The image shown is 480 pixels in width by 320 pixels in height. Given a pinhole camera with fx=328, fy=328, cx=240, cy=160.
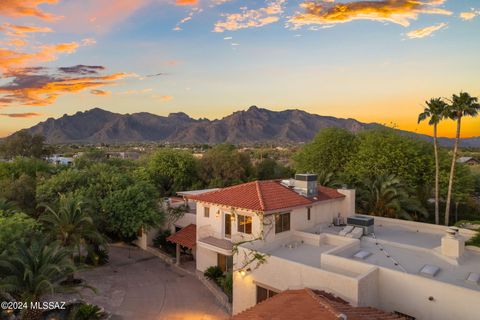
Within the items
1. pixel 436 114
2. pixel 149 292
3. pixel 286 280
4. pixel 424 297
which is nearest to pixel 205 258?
pixel 149 292

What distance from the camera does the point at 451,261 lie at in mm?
15398

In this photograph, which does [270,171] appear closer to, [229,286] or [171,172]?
[171,172]

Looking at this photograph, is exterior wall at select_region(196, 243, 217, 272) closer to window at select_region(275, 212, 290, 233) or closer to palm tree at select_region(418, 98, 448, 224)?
window at select_region(275, 212, 290, 233)

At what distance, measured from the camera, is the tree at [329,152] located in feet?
124

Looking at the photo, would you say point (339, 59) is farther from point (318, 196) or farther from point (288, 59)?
point (318, 196)

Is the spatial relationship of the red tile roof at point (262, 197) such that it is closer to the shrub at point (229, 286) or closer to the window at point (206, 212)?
the window at point (206, 212)

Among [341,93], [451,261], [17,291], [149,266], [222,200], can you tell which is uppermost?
[341,93]

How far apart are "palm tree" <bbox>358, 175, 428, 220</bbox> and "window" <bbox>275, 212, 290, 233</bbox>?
1219cm

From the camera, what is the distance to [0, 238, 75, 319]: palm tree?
14.0 meters

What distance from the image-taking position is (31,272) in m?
14.1

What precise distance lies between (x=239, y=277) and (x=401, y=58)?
27732 millimetres

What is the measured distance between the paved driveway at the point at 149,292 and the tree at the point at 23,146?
6292 centimetres

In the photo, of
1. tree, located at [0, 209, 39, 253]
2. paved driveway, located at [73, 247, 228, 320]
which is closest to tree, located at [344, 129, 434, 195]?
paved driveway, located at [73, 247, 228, 320]

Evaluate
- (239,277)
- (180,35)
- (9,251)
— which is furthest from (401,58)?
(9,251)
